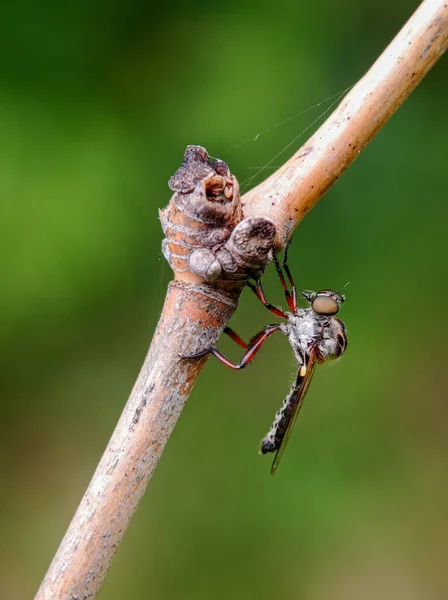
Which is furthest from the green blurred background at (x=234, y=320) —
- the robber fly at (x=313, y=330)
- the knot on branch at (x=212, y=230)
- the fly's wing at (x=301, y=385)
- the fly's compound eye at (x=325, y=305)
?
the knot on branch at (x=212, y=230)

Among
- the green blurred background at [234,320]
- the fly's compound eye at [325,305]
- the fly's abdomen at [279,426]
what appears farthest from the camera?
the green blurred background at [234,320]

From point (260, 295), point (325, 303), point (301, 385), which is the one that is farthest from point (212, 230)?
point (301, 385)

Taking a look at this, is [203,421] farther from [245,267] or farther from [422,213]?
[245,267]

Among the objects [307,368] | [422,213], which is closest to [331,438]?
[307,368]

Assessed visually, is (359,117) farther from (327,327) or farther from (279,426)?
(279,426)

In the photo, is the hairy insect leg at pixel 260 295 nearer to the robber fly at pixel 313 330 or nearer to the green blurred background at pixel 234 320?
the robber fly at pixel 313 330

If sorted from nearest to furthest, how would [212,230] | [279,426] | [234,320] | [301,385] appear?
[212,230]
[301,385]
[279,426]
[234,320]

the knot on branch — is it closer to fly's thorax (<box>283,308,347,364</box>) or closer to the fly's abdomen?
fly's thorax (<box>283,308,347,364</box>)
